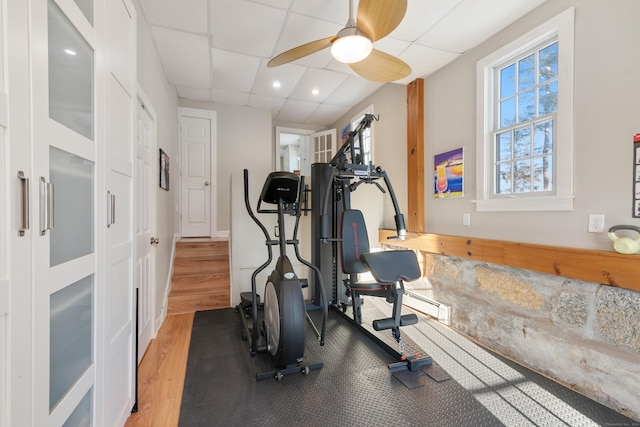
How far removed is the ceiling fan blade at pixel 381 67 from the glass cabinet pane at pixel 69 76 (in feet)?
5.84

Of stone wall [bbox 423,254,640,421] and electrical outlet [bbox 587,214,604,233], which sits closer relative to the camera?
stone wall [bbox 423,254,640,421]

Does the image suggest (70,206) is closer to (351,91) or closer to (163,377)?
(163,377)

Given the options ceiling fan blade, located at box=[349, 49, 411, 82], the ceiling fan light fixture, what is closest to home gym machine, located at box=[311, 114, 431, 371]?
ceiling fan blade, located at box=[349, 49, 411, 82]

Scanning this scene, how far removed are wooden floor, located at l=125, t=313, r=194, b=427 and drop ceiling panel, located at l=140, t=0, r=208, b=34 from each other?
9.76ft

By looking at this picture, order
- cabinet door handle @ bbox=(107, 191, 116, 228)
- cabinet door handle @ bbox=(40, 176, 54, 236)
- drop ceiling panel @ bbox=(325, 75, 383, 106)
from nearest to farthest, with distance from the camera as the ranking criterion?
cabinet door handle @ bbox=(40, 176, 54, 236) < cabinet door handle @ bbox=(107, 191, 116, 228) < drop ceiling panel @ bbox=(325, 75, 383, 106)

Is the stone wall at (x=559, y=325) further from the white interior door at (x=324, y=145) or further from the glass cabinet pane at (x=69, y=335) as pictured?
the white interior door at (x=324, y=145)

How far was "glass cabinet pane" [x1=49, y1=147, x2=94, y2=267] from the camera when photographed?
0.98 meters

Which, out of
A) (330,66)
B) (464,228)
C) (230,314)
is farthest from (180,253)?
(464,228)

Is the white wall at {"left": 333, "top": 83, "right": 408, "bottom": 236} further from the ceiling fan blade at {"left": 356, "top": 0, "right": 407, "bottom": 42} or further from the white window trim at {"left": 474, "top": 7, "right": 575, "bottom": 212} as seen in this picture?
the ceiling fan blade at {"left": 356, "top": 0, "right": 407, "bottom": 42}

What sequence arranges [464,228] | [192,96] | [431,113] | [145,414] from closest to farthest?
1. [145,414]
2. [464,228]
3. [431,113]
4. [192,96]

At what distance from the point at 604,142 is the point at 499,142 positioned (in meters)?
0.83

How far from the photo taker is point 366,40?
6.30ft

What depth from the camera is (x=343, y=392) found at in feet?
6.32

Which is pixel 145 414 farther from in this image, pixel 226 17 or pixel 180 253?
pixel 226 17
